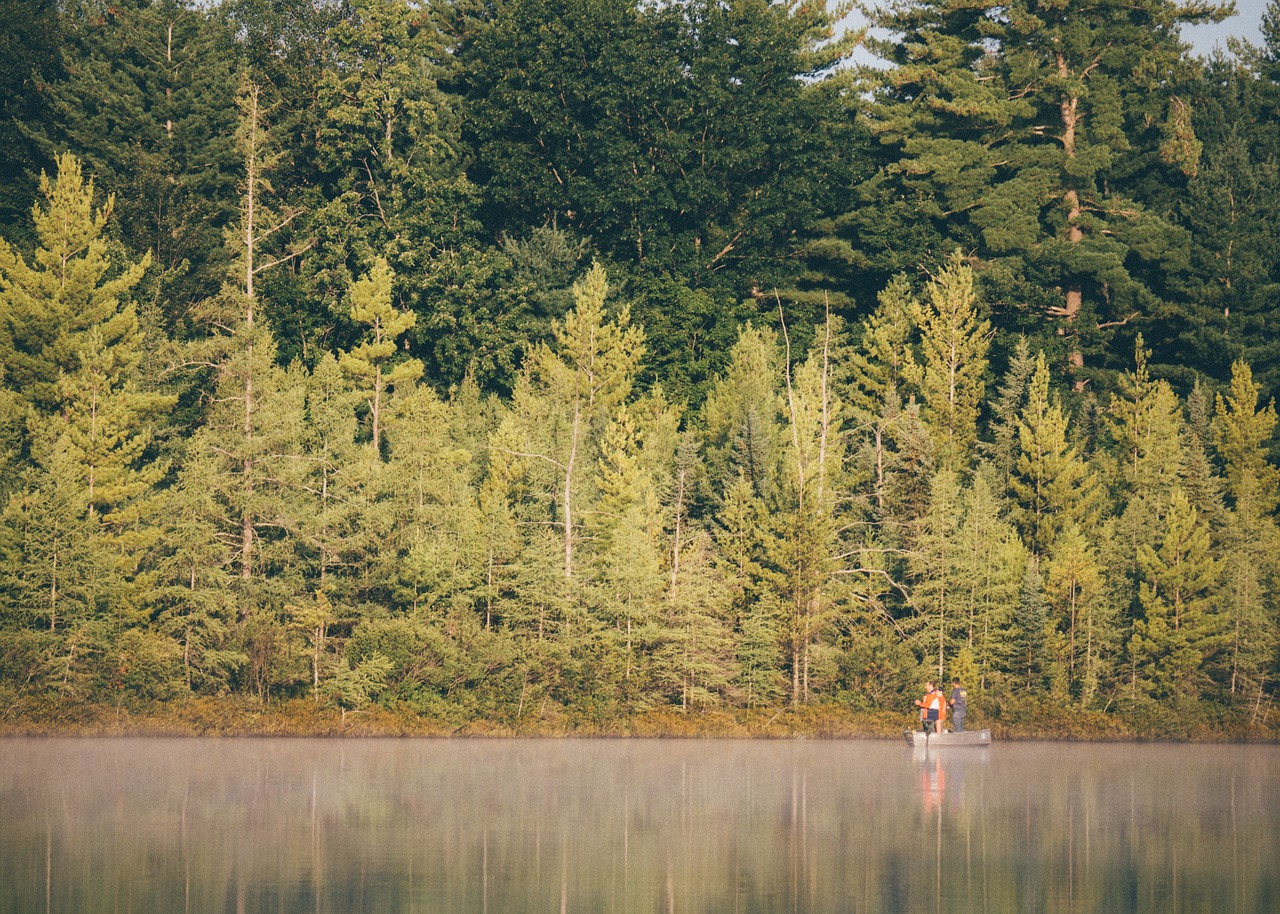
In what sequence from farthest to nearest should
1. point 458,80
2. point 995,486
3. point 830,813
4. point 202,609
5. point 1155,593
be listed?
1. point 458,80
2. point 995,486
3. point 1155,593
4. point 202,609
5. point 830,813

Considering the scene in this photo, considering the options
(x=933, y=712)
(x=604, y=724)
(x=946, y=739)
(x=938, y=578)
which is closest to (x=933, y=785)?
(x=946, y=739)

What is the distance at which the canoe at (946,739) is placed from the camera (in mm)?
49625

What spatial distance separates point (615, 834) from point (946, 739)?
2467cm

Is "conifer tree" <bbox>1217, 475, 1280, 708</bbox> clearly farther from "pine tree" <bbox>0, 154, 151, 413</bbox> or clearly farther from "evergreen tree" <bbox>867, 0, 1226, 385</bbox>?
"pine tree" <bbox>0, 154, 151, 413</bbox>

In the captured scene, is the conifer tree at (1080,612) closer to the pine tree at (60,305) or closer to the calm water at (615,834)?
the calm water at (615,834)

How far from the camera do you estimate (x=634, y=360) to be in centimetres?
7069

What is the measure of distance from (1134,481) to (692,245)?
23.5 metres

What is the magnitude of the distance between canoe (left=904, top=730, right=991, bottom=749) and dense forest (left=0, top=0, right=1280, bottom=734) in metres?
6.82

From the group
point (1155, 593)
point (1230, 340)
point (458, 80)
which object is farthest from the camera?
point (458, 80)

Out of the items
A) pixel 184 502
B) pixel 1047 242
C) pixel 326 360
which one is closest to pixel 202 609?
pixel 184 502

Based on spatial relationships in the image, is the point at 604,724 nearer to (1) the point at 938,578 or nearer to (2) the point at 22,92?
(1) the point at 938,578

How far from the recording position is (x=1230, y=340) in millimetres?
77438

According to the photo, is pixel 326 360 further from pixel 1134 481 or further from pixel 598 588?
pixel 1134 481

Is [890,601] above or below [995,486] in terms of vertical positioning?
below
